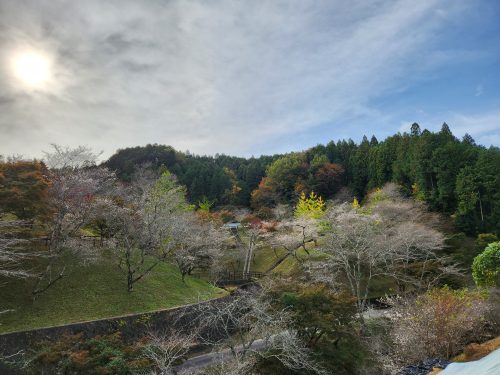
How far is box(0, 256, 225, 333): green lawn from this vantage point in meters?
16.7

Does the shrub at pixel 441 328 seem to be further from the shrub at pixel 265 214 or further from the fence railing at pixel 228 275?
the shrub at pixel 265 214

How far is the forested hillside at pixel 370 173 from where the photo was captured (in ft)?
119

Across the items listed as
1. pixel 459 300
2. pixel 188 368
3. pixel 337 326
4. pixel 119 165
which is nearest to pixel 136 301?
pixel 188 368

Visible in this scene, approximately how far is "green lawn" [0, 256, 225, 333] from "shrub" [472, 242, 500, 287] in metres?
13.1

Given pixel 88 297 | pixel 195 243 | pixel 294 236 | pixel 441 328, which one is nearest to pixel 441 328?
pixel 441 328

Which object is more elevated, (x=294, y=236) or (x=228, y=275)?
(x=294, y=236)

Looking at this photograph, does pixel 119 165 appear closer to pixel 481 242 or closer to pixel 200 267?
pixel 200 267

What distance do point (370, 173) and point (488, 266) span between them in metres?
36.9

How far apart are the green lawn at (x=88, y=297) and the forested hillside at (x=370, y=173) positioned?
28.1m

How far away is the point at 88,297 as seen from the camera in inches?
757

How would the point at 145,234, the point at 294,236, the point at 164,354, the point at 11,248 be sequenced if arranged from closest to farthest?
the point at 164,354, the point at 11,248, the point at 145,234, the point at 294,236

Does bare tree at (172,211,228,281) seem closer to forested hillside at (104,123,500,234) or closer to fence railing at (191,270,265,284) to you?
fence railing at (191,270,265,284)

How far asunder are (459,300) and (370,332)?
16.8 ft

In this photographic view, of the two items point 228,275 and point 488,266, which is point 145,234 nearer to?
point 228,275
